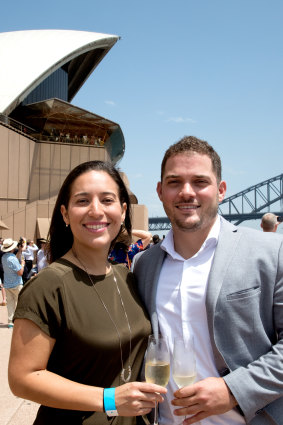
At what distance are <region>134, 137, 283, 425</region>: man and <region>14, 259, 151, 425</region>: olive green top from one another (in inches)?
A: 10.2

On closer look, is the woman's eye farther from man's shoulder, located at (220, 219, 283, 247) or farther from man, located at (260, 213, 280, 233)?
man, located at (260, 213, 280, 233)

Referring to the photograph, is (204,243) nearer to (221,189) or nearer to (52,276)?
(221,189)

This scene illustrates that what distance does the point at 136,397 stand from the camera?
61.6 inches

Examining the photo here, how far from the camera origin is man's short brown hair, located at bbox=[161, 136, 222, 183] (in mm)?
2025

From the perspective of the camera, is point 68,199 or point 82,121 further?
point 82,121

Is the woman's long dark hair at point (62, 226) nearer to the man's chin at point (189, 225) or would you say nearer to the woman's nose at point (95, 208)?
the woman's nose at point (95, 208)

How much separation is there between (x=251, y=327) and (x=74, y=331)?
A: 0.75 meters

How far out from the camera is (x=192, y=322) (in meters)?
1.88

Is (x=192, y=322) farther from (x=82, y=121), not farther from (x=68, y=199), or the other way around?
(x=82, y=121)

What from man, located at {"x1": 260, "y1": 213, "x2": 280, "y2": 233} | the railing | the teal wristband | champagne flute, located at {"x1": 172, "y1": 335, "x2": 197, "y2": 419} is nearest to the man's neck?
champagne flute, located at {"x1": 172, "y1": 335, "x2": 197, "y2": 419}

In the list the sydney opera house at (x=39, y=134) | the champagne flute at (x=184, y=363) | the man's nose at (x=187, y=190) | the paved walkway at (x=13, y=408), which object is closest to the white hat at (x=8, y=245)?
the paved walkway at (x=13, y=408)

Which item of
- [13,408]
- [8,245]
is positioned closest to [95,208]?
[13,408]

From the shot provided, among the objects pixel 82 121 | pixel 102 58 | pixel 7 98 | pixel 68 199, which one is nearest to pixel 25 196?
pixel 82 121

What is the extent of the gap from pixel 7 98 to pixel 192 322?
28505 mm
